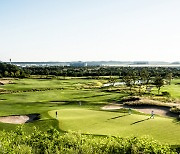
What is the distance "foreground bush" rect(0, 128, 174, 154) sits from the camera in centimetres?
2169

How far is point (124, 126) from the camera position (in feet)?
111

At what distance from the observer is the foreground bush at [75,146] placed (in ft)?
71.2

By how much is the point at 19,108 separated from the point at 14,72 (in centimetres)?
9823

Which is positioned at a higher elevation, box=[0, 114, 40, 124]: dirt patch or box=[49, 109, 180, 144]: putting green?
box=[49, 109, 180, 144]: putting green

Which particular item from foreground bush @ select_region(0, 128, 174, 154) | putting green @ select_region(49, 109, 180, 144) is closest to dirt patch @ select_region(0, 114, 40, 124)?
putting green @ select_region(49, 109, 180, 144)

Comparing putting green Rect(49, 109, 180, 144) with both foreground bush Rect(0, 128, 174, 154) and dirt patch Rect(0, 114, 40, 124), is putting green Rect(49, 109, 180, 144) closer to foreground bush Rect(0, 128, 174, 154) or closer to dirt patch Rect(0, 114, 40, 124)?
foreground bush Rect(0, 128, 174, 154)

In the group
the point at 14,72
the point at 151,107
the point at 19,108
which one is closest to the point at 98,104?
the point at 151,107

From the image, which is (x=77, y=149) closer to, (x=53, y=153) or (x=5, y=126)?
(x=53, y=153)

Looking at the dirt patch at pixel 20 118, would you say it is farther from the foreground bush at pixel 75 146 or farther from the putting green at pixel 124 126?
the foreground bush at pixel 75 146

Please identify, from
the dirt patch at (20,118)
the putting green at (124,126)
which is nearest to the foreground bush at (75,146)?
the putting green at (124,126)

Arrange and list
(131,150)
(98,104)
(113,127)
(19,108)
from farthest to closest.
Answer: (98,104) → (19,108) → (113,127) → (131,150)

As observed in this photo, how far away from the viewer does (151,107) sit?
5588cm

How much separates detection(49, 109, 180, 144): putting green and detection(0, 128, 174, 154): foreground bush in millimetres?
6191

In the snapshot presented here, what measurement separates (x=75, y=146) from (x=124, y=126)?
11.8 metres
